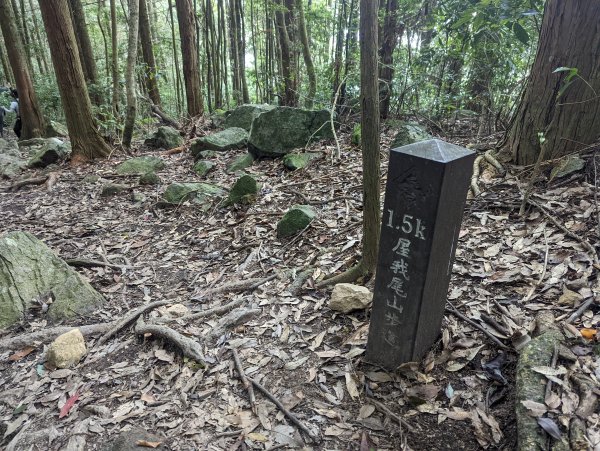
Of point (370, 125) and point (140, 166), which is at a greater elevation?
point (370, 125)

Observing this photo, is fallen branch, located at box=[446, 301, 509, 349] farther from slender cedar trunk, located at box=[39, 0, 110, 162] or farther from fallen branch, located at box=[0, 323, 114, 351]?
slender cedar trunk, located at box=[39, 0, 110, 162]

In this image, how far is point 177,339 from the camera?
308 centimetres

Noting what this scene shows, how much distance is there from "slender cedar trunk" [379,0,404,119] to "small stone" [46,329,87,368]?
5907 mm

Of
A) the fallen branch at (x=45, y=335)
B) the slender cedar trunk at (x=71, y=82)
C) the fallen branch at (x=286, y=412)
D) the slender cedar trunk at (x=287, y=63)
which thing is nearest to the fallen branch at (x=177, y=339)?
the fallen branch at (x=45, y=335)

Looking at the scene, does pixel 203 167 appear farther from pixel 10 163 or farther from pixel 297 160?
pixel 10 163

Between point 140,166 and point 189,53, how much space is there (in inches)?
183

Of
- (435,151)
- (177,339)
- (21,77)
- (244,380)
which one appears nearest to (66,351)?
(177,339)

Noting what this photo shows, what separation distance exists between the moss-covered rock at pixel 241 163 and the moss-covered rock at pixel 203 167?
362 mm

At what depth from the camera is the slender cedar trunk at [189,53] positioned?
10.4 meters

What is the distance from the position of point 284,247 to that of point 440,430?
8.39ft

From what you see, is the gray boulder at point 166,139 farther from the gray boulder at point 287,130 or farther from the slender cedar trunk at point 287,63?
the gray boulder at point 287,130

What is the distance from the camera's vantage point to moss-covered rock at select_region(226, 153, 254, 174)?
697 cm

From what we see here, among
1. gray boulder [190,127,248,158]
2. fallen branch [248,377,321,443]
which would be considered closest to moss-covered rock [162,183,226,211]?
gray boulder [190,127,248,158]

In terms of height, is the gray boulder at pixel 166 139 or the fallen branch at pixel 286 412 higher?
the gray boulder at pixel 166 139
